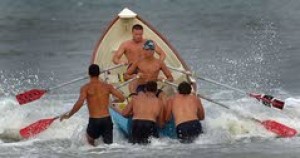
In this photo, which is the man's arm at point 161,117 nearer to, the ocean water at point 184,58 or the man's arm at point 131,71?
the ocean water at point 184,58

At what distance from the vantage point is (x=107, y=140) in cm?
1137

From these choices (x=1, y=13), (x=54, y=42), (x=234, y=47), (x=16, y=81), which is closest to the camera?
(x=16, y=81)

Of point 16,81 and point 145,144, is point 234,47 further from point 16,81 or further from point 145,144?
point 145,144

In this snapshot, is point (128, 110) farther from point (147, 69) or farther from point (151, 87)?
point (147, 69)

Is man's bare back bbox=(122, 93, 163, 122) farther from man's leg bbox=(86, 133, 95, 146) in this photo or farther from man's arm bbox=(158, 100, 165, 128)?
man's leg bbox=(86, 133, 95, 146)

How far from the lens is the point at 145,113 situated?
1127 centimetres

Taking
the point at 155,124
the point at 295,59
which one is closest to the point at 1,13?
the point at 295,59

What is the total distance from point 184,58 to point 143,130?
323 inches

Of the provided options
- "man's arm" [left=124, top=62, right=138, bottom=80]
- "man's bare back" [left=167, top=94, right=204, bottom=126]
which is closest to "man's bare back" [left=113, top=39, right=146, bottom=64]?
"man's arm" [left=124, top=62, right=138, bottom=80]

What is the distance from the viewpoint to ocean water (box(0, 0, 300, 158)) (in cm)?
1154

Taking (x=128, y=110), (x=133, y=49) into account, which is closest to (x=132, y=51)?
(x=133, y=49)

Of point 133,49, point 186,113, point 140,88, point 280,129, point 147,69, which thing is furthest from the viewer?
point 133,49

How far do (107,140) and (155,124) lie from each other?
2.38 ft

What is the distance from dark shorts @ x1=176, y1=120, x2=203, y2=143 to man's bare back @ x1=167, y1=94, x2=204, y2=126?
2.3 inches
